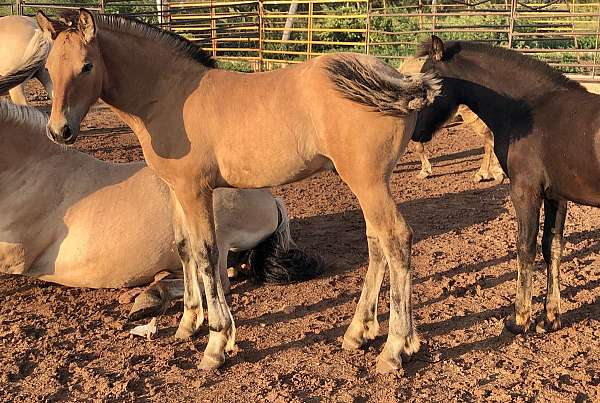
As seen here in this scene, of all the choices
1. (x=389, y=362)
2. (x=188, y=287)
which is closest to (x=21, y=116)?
(x=188, y=287)

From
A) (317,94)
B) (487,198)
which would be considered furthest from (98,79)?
→ (487,198)

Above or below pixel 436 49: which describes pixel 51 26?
above

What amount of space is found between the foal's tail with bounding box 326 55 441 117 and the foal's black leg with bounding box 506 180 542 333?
45.3 inches

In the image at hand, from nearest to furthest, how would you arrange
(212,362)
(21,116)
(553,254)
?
1. (212,362)
2. (553,254)
3. (21,116)

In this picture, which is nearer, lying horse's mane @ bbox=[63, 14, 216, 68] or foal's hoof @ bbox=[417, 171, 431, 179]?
lying horse's mane @ bbox=[63, 14, 216, 68]

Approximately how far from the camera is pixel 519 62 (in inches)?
173

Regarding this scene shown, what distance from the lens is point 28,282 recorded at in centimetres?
500

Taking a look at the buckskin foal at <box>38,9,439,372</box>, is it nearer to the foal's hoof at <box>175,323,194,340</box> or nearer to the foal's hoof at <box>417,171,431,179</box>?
the foal's hoof at <box>175,323,194,340</box>

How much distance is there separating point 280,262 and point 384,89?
6.57 feet

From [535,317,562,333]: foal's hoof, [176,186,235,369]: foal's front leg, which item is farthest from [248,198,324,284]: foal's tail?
[535,317,562,333]: foal's hoof

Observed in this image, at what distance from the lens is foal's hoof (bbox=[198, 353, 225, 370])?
3.70 metres

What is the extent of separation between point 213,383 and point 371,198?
1.43 meters

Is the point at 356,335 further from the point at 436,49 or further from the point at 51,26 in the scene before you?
the point at 51,26

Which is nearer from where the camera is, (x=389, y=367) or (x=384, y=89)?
(x=384, y=89)
